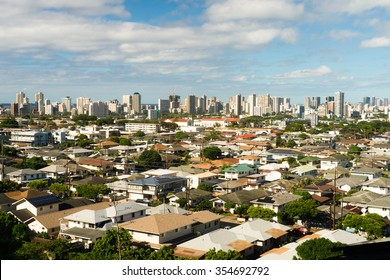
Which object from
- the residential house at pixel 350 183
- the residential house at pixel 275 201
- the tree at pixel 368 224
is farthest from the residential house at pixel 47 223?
the residential house at pixel 350 183

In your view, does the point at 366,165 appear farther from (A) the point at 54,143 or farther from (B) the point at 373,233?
(A) the point at 54,143

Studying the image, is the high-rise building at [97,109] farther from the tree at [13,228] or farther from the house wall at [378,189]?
the tree at [13,228]

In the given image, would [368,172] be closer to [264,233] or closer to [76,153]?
[264,233]

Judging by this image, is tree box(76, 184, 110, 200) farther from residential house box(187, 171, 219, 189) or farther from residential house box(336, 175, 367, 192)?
residential house box(336, 175, 367, 192)

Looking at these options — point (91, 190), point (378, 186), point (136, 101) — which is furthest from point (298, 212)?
point (136, 101)

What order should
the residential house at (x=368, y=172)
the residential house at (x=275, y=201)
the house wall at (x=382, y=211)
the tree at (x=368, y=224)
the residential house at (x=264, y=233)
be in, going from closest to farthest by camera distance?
the residential house at (x=264, y=233), the tree at (x=368, y=224), the house wall at (x=382, y=211), the residential house at (x=275, y=201), the residential house at (x=368, y=172)

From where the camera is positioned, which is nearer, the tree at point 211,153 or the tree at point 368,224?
the tree at point 368,224
